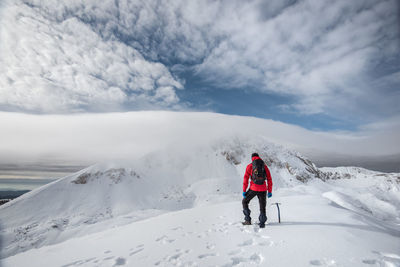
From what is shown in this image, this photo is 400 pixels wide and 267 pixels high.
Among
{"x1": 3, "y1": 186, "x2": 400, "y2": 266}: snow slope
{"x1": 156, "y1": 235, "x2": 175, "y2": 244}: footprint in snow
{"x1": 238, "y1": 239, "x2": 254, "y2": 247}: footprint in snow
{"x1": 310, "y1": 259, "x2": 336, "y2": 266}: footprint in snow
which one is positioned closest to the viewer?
{"x1": 310, "y1": 259, "x2": 336, "y2": 266}: footprint in snow

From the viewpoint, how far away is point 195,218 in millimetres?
9125

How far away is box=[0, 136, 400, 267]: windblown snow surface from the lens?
15.0ft

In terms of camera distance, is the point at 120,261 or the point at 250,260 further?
the point at 120,261

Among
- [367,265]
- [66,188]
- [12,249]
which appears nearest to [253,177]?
[367,265]

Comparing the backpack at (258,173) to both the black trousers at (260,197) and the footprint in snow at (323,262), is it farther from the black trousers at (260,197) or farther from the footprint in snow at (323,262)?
the footprint in snow at (323,262)

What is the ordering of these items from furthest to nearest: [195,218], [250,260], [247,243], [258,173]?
[195,218]
[258,173]
[247,243]
[250,260]

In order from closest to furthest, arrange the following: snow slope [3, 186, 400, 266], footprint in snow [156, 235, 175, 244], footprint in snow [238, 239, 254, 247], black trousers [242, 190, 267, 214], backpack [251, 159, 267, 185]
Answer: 1. snow slope [3, 186, 400, 266]
2. footprint in snow [238, 239, 254, 247]
3. footprint in snow [156, 235, 175, 244]
4. black trousers [242, 190, 267, 214]
5. backpack [251, 159, 267, 185]

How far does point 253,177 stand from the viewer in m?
7.08

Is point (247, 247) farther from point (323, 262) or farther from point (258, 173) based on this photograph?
point (258, 173)

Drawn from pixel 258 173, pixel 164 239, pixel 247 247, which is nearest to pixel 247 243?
pixel 247 247

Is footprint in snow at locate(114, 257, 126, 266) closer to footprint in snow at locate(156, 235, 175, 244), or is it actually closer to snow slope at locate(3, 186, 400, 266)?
snow slope at locate(3, 186, 400, 266)

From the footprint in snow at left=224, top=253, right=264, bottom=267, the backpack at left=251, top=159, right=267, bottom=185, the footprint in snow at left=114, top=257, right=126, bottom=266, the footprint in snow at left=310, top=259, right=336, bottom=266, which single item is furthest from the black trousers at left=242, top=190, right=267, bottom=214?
the footprint in snow at left=114, top=257, right=126, bottom=266

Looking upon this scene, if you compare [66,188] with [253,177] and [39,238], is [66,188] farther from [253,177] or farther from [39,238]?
[253,177]

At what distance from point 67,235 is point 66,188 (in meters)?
45.2
